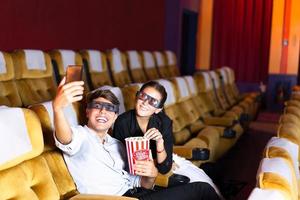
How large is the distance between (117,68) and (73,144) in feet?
8.60

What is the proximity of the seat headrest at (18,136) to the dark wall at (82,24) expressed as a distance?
6.90 ft

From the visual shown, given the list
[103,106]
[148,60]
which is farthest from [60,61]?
[148,60]

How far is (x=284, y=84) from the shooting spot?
22.9ft

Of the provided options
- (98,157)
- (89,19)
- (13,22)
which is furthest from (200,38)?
(98,157)

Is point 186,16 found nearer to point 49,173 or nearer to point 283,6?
point 283,6

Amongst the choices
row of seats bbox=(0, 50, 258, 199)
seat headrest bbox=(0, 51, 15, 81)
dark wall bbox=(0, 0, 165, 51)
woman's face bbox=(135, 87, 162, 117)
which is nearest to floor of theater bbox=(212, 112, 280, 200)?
row of seats bbox=(0, 50, 258, 199)

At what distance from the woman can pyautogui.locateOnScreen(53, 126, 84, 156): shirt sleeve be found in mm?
294

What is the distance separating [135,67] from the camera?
182 inches

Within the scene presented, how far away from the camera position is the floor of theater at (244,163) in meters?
2.96

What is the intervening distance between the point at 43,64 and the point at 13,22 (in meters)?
0.61

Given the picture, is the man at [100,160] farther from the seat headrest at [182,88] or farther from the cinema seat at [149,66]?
the cinema seat at [149,66]

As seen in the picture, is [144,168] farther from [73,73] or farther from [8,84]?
[8,84]

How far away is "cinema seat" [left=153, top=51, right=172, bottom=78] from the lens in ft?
17.4

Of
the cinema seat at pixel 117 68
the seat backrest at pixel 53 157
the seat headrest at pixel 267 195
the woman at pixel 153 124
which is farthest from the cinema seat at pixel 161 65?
the seat headrest at pixel 267 195
